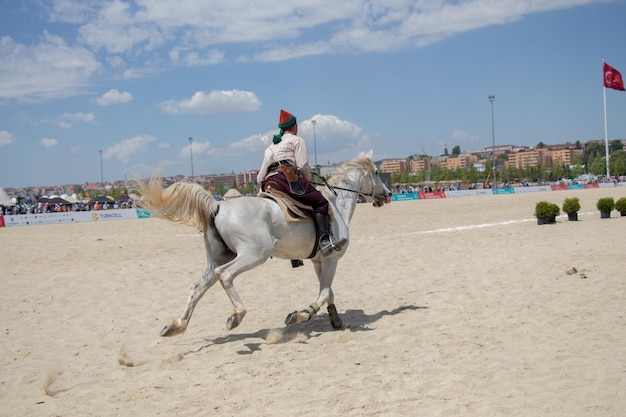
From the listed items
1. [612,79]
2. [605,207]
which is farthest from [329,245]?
[612,79]

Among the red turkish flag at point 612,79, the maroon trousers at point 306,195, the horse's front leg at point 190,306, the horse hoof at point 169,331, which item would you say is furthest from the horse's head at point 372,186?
the red turkish flag at point 612,79

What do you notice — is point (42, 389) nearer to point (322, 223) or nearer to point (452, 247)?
point (322, 223)

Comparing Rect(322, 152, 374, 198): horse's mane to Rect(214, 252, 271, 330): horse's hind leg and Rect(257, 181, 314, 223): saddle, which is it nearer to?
Rect(257, 181, 314, 223): saddle

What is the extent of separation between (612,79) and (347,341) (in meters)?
63.7

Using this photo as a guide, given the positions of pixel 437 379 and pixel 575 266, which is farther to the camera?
pixel 575 266

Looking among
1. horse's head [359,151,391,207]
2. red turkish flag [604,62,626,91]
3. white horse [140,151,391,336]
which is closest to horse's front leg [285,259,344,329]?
white horse [140,151,391,336]

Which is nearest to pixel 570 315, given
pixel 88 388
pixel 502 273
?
pixel 502 273

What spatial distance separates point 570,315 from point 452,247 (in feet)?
25.3

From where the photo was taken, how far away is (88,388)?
567 cm

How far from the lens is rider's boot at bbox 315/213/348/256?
25.1ft

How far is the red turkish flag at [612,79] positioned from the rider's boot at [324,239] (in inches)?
2432

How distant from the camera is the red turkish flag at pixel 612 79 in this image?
59.7 m

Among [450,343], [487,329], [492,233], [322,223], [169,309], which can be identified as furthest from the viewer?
[492,233]

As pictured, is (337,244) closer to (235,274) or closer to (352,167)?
(235,274)
